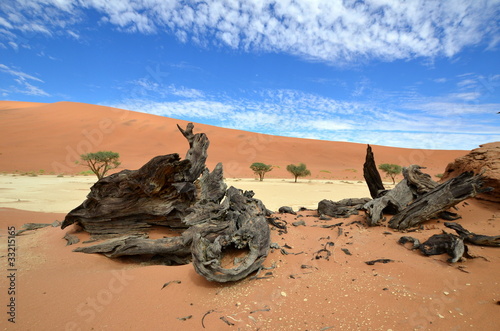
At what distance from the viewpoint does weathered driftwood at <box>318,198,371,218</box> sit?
6648 millimetres

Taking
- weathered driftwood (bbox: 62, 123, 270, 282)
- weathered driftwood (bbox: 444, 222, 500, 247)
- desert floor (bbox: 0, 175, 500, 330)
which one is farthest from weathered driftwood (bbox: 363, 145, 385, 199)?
weathered driftwood (bbox: 62, 123, 270, 282)

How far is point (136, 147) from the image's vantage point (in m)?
56.5

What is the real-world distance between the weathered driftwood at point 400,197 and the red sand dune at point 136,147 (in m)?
32.4

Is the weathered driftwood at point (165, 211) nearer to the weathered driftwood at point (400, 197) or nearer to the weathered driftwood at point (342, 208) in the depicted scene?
the weathered driftwood at point (342, 208)

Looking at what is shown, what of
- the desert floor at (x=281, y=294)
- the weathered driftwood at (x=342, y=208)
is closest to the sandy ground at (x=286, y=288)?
the desert floor at (x=281, y=294)

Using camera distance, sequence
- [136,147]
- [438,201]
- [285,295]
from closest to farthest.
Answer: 1. [285,295]
2. [438,201]
3. [136,147]

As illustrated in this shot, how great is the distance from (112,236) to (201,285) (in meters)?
3.24

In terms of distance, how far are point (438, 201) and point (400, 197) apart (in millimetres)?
982

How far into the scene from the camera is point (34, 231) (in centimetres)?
640

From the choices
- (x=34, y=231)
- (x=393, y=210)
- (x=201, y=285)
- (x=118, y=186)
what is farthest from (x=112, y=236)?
(x=393, y=210)

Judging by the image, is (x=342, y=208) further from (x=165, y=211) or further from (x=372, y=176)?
(x=165, y=211)

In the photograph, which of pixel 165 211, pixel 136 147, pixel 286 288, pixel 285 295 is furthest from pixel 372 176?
pixel 136 147

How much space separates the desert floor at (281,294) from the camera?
2.51m

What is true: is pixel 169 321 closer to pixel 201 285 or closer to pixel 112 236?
pixel 201 285
